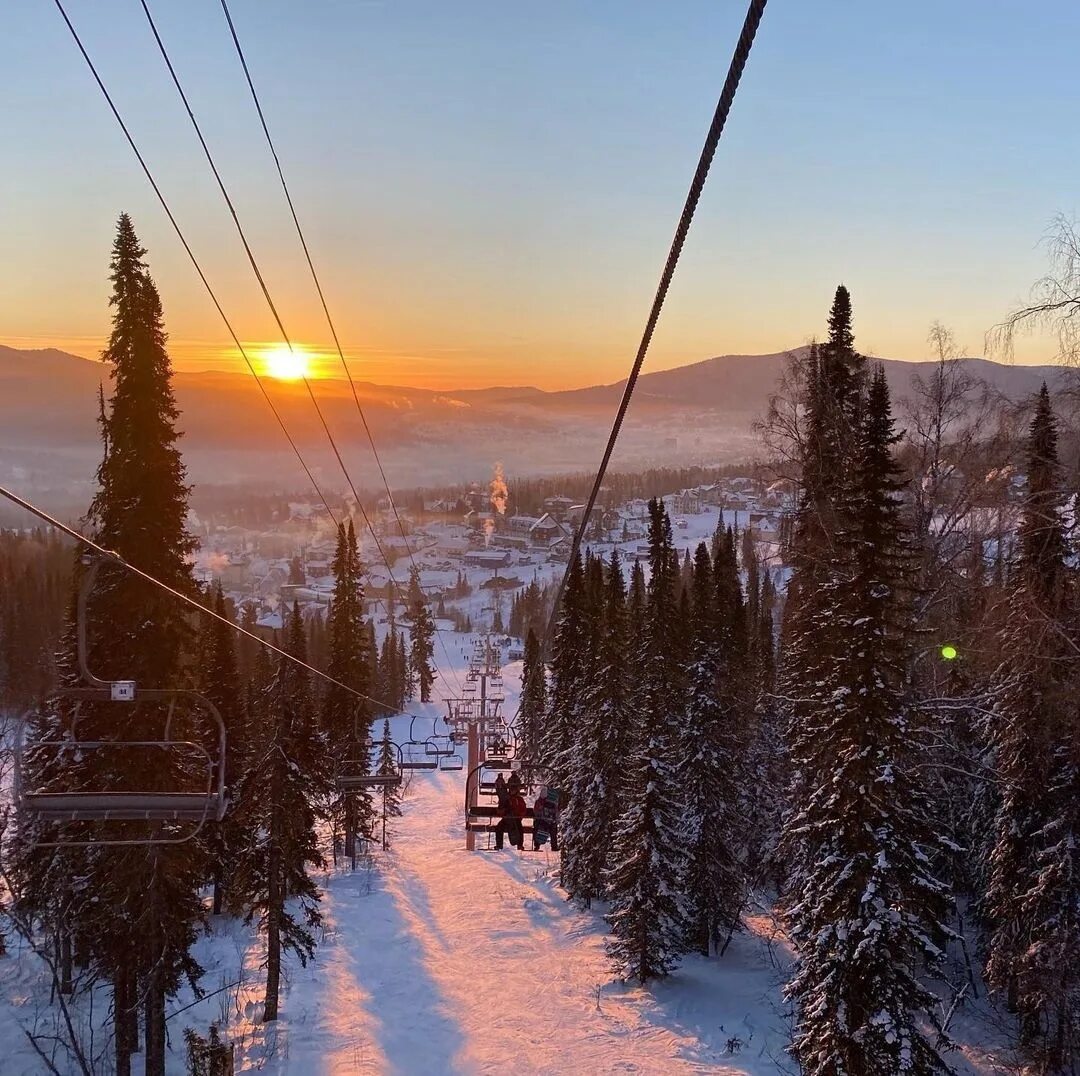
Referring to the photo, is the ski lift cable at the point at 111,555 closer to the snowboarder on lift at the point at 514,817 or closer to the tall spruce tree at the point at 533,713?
the snowboarder on lift at the point at 514,817

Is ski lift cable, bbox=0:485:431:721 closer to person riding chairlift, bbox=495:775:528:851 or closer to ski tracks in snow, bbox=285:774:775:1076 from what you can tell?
person riding chairlift, bbox=495:775:528:851

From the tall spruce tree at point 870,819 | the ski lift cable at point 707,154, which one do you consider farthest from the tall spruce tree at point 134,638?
the ski lift cable at point 707,154

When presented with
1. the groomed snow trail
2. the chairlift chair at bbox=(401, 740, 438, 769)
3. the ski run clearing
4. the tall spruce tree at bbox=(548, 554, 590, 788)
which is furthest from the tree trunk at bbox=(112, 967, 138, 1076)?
the tall spruce tree at bbox=(548, 554, 590, 788)

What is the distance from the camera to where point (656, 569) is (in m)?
42.7

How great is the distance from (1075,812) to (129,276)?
84.7 feet

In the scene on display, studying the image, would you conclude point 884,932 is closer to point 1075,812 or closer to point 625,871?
point 1075,812

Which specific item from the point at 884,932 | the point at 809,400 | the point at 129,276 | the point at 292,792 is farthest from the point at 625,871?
the point at 129,276

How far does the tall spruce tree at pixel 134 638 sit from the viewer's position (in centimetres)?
1927

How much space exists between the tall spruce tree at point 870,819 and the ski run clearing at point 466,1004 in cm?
857

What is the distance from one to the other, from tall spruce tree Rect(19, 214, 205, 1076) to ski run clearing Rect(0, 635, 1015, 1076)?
78.9 inches

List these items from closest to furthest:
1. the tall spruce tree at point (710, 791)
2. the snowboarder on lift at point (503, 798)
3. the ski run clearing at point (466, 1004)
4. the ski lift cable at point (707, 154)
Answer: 1. the ski lift cable at point (707, 154)
2. the snowboarder on lift at point (503, 798)
3. the ski run clearing at point (466, 1004)
4. the tall spruce tree at point (710, 791)

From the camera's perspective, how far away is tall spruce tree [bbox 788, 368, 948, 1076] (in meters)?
17.4

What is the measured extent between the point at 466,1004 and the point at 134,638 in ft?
66.0

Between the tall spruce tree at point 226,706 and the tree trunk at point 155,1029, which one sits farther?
the tall spruce tree at point 226,706
